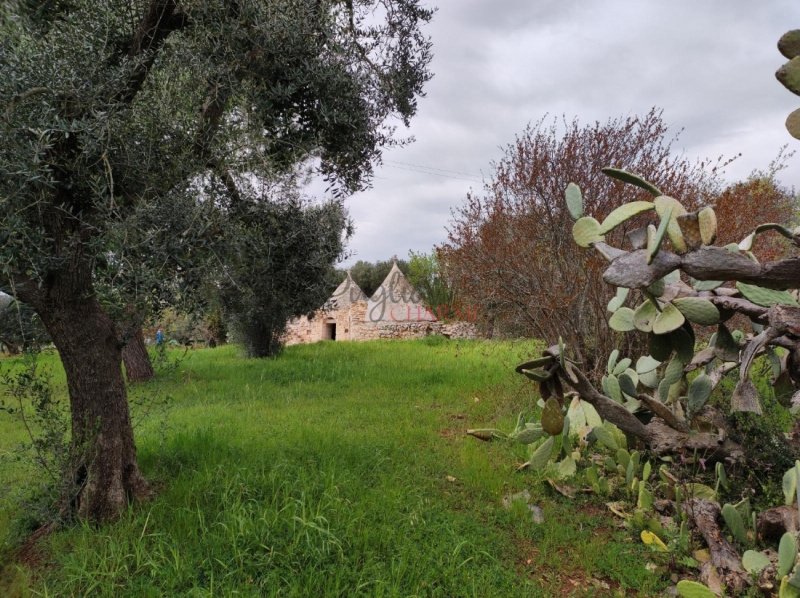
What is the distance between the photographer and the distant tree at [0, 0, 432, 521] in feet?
8.86

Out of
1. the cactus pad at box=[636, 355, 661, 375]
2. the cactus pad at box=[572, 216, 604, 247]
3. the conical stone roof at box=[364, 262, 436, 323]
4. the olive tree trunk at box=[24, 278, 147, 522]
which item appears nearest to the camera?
the cactus pad at box=[572, 216, 604, 247]

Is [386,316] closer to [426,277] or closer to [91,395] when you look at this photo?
[426,277]

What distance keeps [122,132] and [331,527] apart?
9.28ft

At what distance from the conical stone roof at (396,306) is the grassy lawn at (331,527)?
13808 millimetres

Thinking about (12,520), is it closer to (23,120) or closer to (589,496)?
(23,120)

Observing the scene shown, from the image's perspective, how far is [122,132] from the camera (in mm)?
2957

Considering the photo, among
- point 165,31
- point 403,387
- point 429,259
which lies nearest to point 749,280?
point 165,31

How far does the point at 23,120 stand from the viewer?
2627 mm

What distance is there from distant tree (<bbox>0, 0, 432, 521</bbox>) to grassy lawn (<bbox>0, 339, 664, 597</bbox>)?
20.5 inches

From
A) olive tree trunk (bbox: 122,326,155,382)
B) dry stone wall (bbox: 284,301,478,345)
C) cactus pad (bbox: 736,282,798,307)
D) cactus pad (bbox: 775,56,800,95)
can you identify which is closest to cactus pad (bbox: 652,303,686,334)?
cactus pad (bbox: 736,282,798,307)

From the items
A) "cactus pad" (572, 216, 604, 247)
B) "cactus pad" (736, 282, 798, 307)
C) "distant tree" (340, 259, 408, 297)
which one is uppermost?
"distant tree" (340, 259, 408, 297)

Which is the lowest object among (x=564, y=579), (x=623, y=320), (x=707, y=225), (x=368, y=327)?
(x=564, y=579)

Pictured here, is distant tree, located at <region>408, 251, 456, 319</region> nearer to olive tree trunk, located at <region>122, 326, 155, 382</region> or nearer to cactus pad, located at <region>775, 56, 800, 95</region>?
olive tree trunk, located at <region>122, 326, 155, 382</region>

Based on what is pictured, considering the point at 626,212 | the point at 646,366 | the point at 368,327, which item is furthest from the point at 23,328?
the point at 368,327
